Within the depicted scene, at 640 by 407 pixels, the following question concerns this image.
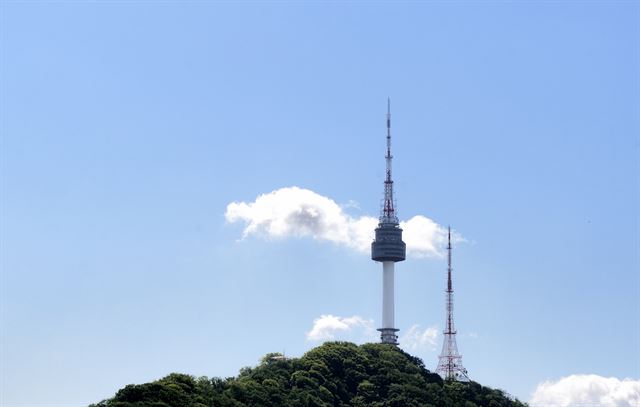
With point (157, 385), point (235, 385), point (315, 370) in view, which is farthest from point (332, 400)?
point (157, 385)

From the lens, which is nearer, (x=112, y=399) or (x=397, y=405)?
(x=112, y=399)

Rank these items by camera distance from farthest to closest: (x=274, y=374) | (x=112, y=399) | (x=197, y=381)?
(x=274, y=374)
(x=197, y=381)
(x=112, y=399)

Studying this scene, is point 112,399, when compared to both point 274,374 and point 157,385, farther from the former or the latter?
point 274,374

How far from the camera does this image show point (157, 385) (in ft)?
493

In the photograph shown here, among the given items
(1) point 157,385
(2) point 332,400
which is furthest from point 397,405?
(1) point 157,385

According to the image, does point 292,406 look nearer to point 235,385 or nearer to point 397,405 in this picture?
point 235,385

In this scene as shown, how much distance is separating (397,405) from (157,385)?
59.5m

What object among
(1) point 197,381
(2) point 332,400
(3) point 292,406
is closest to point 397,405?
(2) point 332,400

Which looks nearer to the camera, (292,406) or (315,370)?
(292,406)

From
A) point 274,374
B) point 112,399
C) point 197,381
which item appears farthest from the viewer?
point 274,374

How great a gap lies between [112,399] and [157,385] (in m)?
5.68

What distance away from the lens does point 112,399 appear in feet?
488

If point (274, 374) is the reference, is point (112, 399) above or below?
below

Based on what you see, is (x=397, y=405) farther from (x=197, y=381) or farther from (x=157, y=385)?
(x=157, y=385)
